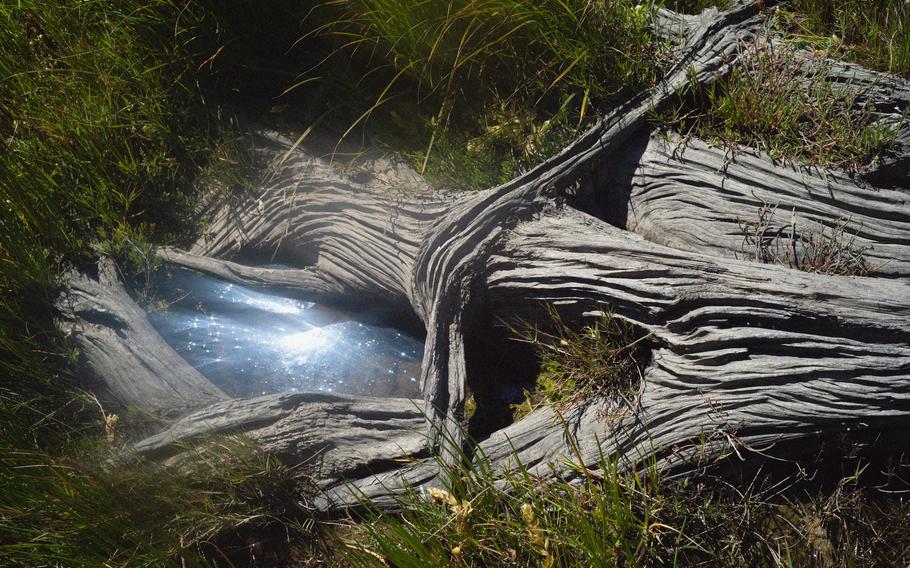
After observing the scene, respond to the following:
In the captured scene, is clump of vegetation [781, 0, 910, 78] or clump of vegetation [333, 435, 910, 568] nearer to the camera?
clump of vegetation [333, 435, 910, 568]

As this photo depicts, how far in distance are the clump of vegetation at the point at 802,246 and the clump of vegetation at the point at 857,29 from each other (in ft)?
3.30

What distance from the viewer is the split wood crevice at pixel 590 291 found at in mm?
2713

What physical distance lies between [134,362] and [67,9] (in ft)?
8.10

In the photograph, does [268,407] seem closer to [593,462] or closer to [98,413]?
[98,413]

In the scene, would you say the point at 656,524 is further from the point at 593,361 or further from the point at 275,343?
the point at 275,343

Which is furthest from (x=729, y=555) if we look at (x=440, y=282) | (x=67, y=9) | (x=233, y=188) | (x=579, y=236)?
(x=67, y=9)

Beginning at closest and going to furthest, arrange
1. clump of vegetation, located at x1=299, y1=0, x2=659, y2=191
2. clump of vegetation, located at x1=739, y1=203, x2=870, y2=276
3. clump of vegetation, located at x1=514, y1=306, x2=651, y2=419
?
clump of vegetation, located at x1=739, y1=203, x2=870, y2=276 < clump of vegetation, located at x1=514, y1=306, x2=651, y2=419 < clump of vegetation, located at x1=299, y1=0, x2=659, y2=191

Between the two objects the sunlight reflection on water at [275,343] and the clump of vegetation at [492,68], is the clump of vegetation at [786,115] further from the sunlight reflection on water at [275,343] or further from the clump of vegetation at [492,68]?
the sunlight reflection on water at [275,343]

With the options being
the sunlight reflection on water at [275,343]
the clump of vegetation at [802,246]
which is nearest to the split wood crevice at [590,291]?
the clump of vegetation at [802,246]

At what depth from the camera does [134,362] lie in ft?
12.9

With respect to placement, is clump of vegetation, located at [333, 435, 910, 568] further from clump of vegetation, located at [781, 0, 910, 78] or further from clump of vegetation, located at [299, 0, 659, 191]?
clump of vegetation, located at [781, 0, 910, 78]

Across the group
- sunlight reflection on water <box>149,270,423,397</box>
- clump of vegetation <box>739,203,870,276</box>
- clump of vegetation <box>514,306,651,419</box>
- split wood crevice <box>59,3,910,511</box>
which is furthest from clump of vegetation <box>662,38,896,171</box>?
sunlight reflection on water <box>149,270,423,397</box>

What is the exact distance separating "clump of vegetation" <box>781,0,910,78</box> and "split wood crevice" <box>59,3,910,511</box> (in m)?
0.19

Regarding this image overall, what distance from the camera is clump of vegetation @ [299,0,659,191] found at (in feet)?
11.8
